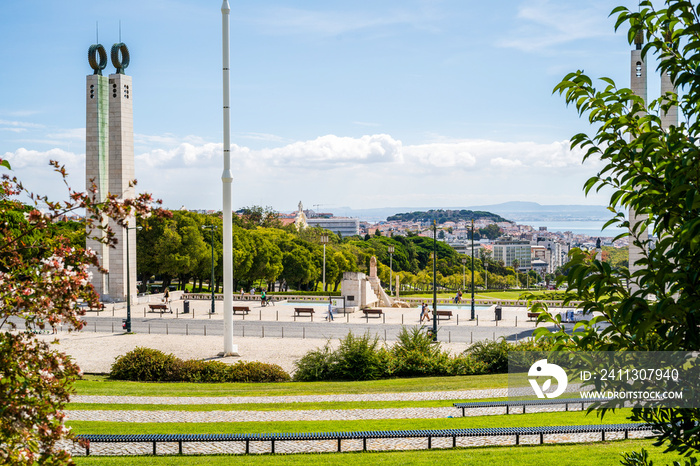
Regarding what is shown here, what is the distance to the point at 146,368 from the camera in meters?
21.7

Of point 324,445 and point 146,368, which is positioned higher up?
point 324,445

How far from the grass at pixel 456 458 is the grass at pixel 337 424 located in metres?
1.76

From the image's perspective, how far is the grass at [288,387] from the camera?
18.4 metres

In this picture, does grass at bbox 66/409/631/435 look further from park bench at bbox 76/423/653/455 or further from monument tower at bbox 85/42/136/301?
monument tower at bbox 85/42/136/301

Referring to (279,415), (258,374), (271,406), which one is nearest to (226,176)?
(258,374)

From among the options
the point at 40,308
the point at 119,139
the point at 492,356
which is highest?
the point at 119,139

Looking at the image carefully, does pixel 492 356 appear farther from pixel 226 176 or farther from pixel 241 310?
pixel 241 310

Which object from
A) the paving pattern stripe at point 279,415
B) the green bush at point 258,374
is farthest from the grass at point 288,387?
the paving pattern stripe at point 279,415

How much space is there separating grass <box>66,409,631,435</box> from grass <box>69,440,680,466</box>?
5.78 ft

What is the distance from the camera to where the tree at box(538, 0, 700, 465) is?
13.4ft

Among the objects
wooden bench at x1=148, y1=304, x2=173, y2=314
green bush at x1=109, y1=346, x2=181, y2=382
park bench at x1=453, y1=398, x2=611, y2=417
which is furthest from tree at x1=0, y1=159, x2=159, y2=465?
wooden bench at x1=148, y1=304, x2=173, y2=314

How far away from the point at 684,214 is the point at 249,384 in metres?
18.0

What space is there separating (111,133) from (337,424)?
42.5 m

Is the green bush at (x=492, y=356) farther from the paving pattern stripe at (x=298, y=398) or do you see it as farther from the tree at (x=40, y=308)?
the tree at (x=40, y=308)
